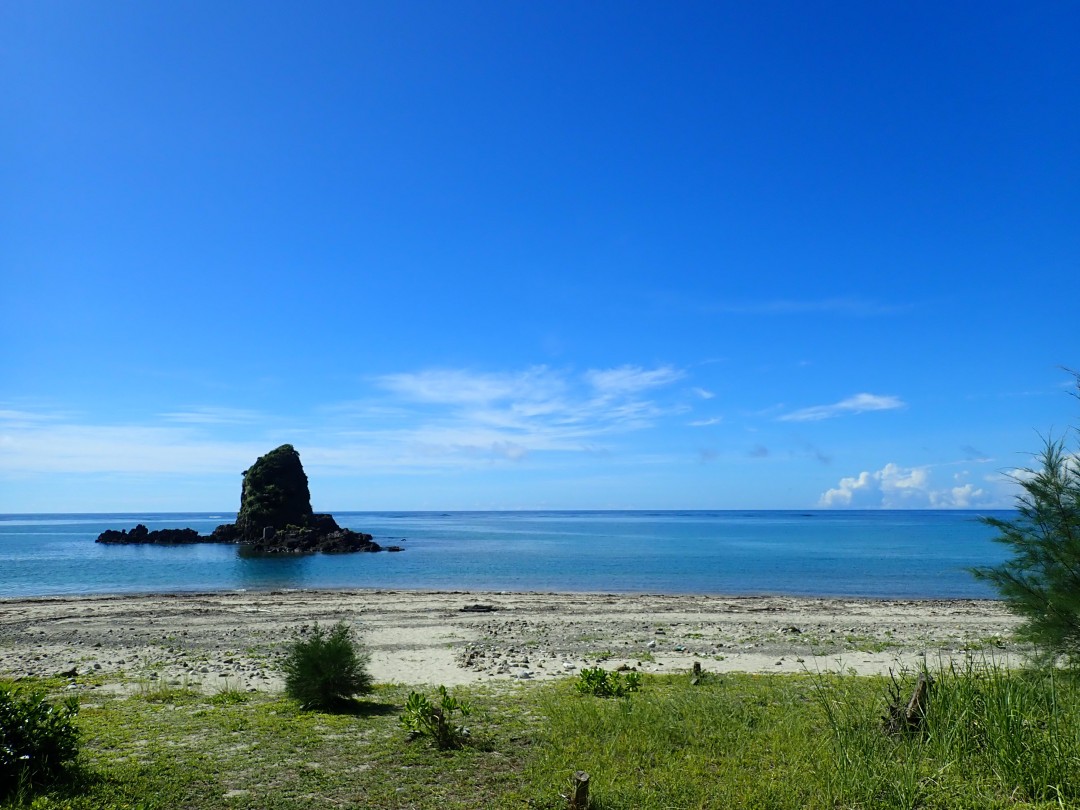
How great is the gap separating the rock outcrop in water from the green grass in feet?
296

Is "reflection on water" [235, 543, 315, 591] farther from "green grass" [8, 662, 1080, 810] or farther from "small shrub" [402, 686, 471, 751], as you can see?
→ "small shrub" [402, 686, 471, 751]

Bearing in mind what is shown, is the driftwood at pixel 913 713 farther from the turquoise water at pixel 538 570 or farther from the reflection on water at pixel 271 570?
the reflection on water at pixel 271 570

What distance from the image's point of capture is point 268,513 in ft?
345

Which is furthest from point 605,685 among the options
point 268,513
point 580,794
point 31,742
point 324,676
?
point 268,513

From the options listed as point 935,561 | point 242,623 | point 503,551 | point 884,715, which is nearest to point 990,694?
point 884,715

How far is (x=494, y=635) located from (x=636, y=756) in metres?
15.3

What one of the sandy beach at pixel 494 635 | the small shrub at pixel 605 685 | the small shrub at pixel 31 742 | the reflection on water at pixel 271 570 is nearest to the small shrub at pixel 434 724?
the small shrub at pixel 605 685

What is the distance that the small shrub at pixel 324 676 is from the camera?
11828 mm

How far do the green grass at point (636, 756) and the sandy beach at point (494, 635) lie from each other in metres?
4.28

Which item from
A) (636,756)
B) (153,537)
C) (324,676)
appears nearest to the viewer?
(636,756)

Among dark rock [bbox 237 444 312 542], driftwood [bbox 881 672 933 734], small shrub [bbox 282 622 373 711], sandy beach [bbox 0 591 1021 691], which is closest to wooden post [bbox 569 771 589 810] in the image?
driftwood [bbox 881 672 933 734]

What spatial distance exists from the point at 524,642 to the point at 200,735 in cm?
1280

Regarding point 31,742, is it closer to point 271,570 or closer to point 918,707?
point 918,707

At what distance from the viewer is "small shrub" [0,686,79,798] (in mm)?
7238
